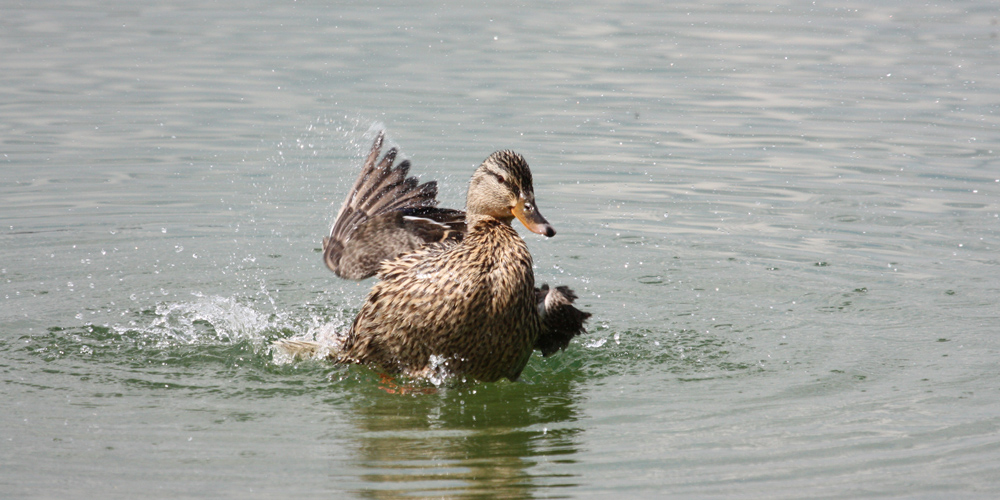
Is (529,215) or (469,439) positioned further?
(529,215)

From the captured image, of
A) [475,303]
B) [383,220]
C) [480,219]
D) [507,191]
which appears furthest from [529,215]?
[383,220]

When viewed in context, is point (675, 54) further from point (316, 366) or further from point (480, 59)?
point (316, 366)

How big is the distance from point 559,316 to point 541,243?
125 inches

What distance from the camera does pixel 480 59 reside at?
1562cm

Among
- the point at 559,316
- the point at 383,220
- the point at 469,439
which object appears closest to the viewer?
the point at 469,439

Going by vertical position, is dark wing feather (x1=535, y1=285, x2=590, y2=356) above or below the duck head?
below

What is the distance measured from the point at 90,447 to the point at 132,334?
6.73ft

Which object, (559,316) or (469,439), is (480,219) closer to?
(559,316)

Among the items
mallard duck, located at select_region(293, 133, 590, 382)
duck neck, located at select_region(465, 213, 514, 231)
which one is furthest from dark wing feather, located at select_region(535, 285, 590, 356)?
duck neck, located at select_region(465, 213, 514, 231)

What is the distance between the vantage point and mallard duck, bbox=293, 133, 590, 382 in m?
6.38

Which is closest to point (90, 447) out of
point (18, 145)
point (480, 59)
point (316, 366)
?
point (316, 366)

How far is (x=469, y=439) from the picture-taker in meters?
5.89

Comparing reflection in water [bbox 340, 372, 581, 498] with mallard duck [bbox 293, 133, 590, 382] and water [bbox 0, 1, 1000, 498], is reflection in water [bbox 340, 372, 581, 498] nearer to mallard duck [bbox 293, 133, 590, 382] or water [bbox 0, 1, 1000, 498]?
water [bbox 0, 1, 1000, 498]

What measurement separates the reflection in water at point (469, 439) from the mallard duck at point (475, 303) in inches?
8.5
